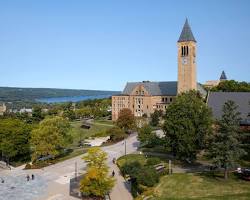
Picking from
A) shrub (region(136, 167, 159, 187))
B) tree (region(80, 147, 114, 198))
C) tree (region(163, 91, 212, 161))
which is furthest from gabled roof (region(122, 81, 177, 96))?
tree (region(80, 147, 114, 198))

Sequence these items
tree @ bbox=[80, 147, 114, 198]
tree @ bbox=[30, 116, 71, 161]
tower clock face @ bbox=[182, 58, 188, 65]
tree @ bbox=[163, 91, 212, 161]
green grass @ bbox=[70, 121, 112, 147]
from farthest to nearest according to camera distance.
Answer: green grass @ bbox=[70, 121, 112, 147] < tower clock face @ bbox=[182, 58, 188, 65] < tree @ bbox=[30, 116, 71, 161] < tree @ bbox=[163, 91, 212, 161] < tree @ bbox=[80, 147, 114, 198]

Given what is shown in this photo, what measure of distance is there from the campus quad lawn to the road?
4.71m

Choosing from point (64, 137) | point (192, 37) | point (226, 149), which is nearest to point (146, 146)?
point (64, 137)

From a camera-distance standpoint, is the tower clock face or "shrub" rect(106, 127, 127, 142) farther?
the tower clock face

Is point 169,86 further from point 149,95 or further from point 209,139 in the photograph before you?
point 209,139

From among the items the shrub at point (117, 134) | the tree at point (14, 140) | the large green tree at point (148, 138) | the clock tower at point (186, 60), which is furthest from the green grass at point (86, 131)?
the clock tower at point (186, 60)

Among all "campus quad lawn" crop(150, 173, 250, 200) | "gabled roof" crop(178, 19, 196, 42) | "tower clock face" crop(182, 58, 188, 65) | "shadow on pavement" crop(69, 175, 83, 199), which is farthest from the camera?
"tower clock face" crop(182, 58, 188, 65)

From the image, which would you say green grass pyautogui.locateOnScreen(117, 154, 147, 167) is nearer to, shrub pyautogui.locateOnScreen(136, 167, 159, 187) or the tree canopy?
shrub pyautogui.locateOnScreen(136, 167, 159, 187)

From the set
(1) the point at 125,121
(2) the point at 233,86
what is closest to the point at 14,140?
(1) the point at 125,121

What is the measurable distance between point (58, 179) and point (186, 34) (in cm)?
5481

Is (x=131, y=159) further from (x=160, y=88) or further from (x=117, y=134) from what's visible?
(x=160, y=88)

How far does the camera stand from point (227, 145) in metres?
39.6

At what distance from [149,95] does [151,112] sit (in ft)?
17.3

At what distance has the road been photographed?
146ft
